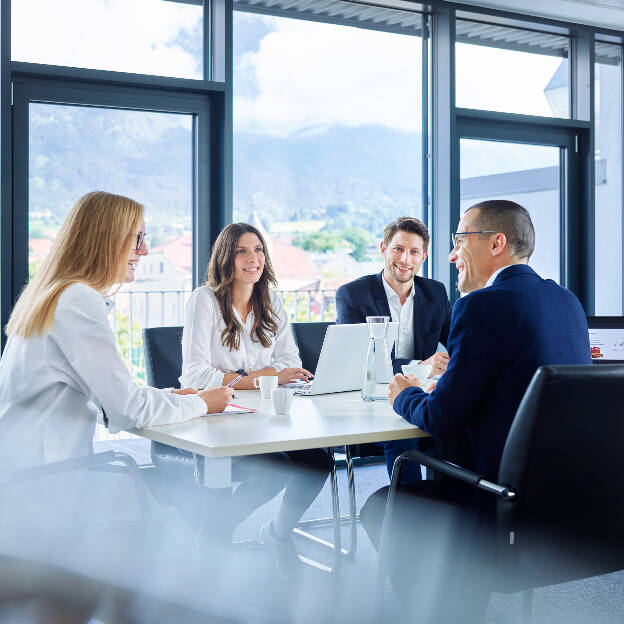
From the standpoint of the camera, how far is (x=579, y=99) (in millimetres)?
5461

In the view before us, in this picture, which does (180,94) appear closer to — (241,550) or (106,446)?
(106,446)

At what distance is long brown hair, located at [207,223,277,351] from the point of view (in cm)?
309

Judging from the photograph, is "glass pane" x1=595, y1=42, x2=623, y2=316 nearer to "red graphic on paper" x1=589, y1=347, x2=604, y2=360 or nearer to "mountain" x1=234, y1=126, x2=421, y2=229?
"mountain" x1=234, y1=126, x2=421, y2=229

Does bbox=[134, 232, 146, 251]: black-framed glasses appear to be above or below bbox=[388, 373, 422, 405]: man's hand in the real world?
above

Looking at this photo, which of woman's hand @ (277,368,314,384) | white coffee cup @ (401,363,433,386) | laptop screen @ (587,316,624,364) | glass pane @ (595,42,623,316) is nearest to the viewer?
white coffee cup @ (401,363,433,386)

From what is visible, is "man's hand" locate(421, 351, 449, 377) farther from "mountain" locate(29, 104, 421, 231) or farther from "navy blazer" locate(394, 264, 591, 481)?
"mountain" locate(29, 104, 421, 231)

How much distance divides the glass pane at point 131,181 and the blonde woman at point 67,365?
183 centimetres

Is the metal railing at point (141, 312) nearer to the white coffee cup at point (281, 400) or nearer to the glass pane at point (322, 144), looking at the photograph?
the glass pane at point (322, 144)

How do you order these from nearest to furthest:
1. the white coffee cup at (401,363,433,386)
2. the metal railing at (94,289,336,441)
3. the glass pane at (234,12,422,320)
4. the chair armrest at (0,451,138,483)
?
1. the chair armrest at (0,451,138,483)
2. the white coffee cup at (401,363,433,386)
3. the metal railing at (94,289,336,441)
4. the glass pane at (234,12,422,320)

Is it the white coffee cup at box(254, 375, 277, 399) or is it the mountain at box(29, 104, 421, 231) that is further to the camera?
the mountain at box(29, 104, 421, 231)

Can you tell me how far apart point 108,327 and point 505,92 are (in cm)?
400

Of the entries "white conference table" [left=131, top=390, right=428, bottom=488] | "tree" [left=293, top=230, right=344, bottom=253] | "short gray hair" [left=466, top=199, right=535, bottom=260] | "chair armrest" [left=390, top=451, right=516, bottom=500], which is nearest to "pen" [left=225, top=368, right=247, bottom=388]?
"white conference table" [left=131, top=390, right=428, bottom=488]

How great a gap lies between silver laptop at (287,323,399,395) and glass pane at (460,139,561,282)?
8.43 ft

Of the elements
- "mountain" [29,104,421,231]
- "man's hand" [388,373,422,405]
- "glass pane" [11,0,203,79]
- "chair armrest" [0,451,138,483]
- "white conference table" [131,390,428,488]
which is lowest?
"chair armrest" [0,451,138,483]
